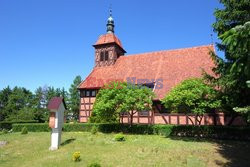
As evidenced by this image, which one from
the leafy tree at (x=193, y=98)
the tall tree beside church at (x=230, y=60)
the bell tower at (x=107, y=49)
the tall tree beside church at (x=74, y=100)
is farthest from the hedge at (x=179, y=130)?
the tall tree beside church at (x=74, y=100)

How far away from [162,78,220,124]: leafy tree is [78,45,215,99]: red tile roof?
18.8 ft

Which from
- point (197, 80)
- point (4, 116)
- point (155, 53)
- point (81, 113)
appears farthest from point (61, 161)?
point (4, 116)

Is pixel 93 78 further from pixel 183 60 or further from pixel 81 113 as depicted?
pixel 183 60

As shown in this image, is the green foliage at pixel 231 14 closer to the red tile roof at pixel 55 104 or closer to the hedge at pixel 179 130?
the hedge at pixel 179 130

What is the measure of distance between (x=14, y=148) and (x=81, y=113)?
12.7 metres

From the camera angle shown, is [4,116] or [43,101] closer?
[4,116]

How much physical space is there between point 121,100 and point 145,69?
929 cm

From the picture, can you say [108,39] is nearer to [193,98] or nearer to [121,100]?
[121,100]

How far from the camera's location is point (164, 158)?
41.7 feet

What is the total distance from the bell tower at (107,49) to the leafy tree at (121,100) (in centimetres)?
1221

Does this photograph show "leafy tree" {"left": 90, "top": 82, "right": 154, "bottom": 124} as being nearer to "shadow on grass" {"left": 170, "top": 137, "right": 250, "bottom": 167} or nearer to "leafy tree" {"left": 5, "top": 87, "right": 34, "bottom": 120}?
"shadow on grass" {"left": 170, "top": 137, "right": 250, "bottom": 167}

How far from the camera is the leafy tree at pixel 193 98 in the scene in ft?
57.8

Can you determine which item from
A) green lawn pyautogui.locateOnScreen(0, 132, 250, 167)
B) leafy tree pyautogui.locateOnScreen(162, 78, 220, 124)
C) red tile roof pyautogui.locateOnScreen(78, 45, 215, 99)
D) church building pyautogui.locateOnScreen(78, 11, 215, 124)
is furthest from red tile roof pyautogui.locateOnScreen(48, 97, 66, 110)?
red tile roof pyautogui.locateOnScreen(78, 45, 215, 99)

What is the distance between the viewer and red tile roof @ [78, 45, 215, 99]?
26.0 metres
